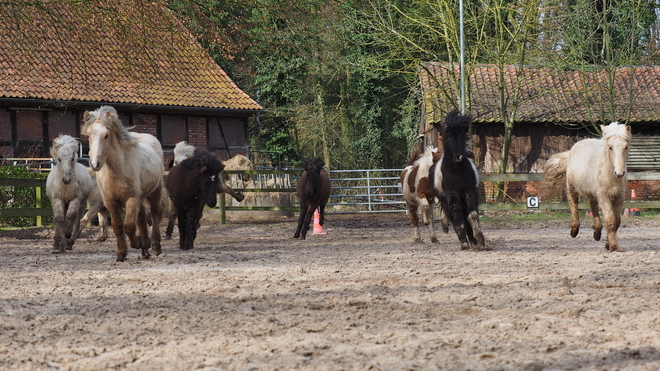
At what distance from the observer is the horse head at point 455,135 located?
11477 millimetres

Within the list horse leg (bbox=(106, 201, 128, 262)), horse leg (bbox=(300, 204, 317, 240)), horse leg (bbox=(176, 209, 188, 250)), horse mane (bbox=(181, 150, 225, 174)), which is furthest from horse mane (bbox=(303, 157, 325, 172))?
horse leg (bbox=(106, 201, 128, 262))

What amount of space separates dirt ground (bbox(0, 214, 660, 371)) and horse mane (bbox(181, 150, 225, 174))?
2109 mm

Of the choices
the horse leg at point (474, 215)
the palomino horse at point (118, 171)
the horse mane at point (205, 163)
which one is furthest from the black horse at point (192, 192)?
the horse leg at point (474, 215)

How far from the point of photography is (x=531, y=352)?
14.7ft

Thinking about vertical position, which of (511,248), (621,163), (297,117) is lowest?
(511,248)

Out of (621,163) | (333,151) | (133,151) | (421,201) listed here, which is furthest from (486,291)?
(333,151)

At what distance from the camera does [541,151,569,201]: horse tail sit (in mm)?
14016

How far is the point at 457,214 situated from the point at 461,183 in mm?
445

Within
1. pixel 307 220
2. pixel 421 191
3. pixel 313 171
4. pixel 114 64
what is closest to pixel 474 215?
pixel 421 191

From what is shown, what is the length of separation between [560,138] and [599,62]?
3.70 metres

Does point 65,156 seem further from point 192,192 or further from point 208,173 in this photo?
point 208,173

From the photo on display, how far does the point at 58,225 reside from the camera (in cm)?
1244

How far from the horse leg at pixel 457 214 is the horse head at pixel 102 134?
445cm

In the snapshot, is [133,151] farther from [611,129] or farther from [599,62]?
[599,62]
